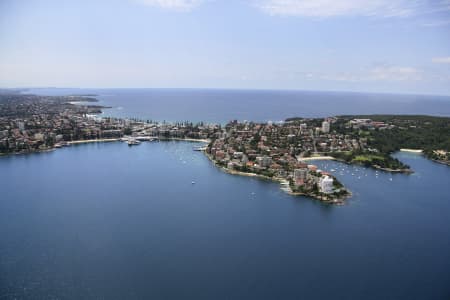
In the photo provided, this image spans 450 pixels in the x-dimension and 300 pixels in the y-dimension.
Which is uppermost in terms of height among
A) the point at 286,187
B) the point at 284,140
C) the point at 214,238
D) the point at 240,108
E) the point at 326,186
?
the point at 240,108

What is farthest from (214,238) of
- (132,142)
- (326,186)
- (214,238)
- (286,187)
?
(132,142)

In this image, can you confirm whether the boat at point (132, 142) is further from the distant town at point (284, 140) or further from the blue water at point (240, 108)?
the blue water at point (240, 108)

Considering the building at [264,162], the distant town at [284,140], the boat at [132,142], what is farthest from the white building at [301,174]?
the boat at [132,142]

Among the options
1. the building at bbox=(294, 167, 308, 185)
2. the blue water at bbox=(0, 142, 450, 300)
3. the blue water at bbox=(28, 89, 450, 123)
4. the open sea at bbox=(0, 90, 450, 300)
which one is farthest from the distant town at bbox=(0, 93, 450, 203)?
the blue water at bbox=(28, 89, 450, 123)

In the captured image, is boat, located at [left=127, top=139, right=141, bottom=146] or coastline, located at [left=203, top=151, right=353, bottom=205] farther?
boat, located at [left=127, top=139, right=141, bottom=146]

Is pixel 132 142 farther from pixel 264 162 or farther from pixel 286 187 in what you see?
pixel 286 187

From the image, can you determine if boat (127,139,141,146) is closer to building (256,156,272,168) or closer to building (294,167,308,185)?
building (256,156,272,168)

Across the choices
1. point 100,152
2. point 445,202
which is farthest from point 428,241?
point 100,152
